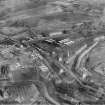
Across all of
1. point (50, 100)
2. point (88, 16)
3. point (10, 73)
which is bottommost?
point (50, 100)

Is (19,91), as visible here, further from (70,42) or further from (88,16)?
(88,16)

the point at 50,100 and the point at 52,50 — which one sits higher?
the point at 52,50

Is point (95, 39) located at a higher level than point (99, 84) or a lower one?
higher

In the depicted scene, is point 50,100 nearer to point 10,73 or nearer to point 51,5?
point 10,73

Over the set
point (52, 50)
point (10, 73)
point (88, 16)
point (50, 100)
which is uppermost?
point (88, 16)

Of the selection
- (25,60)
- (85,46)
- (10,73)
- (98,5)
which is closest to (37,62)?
(25,60)

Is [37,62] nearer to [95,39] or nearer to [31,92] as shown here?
[31,92]

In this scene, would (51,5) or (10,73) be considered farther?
(51,5)

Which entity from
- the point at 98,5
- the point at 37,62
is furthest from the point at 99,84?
the point at 98,5
